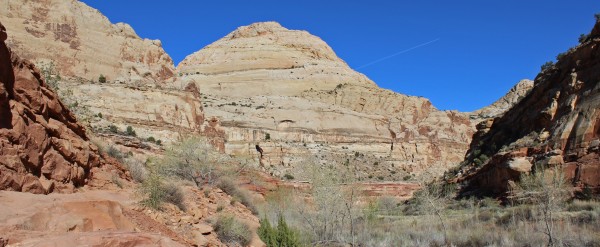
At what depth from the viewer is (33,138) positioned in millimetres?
9094

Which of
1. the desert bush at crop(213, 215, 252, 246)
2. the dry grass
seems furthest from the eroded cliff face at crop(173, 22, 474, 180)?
the desert bush at crop(213, 215, 252, 246)

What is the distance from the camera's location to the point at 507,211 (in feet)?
79.2

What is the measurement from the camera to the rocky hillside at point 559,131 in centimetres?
2369

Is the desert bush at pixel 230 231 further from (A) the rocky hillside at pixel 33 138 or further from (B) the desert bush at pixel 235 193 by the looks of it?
(B) the desert bush at pixel 235 193

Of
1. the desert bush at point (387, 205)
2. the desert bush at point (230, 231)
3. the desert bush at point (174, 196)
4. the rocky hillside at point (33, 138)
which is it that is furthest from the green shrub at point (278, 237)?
the desert bush at point (387, 205)

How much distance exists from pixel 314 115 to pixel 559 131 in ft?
182

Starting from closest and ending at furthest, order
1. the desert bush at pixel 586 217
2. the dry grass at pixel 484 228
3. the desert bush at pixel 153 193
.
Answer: the desert bush at pixel 153 193
the dry grass at pixel 484 228
the desert bush at pixel 586 217

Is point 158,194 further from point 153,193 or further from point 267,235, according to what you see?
point 267,235

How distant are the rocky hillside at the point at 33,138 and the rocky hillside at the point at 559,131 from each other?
22.4 meters

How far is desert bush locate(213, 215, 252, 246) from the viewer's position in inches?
452

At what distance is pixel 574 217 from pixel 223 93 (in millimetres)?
82574

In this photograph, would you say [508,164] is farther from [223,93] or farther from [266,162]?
[223,93]

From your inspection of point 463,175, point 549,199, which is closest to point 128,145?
point 463,175

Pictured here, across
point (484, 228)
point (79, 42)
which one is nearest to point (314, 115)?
point (79, 42)
